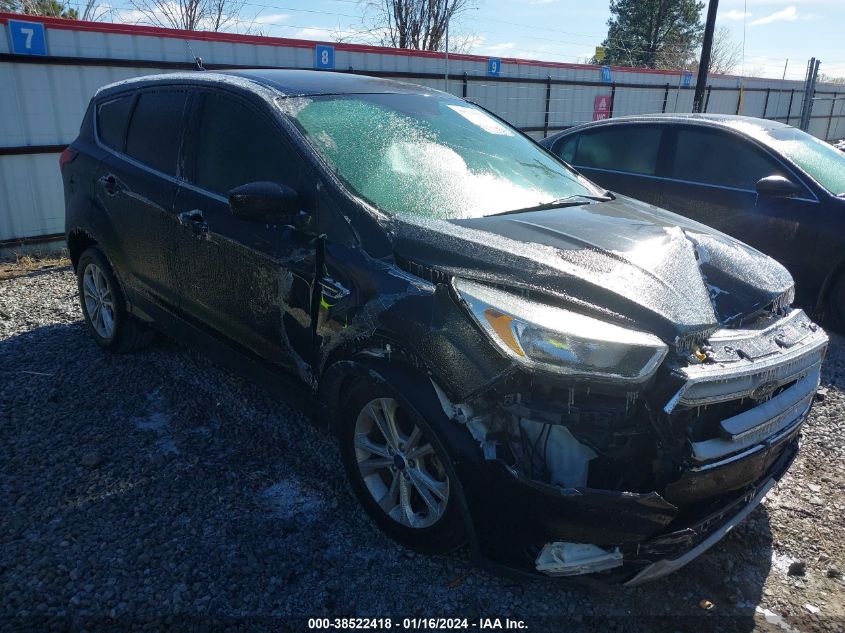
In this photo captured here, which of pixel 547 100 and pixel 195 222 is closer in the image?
pixel 195 222

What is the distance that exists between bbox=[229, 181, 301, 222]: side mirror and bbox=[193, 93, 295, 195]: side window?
0.60ft

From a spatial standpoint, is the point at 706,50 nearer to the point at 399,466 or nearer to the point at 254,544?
the point at 399,466

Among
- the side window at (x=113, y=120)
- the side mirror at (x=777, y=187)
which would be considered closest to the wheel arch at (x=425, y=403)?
the side window at (x=113, y=120)

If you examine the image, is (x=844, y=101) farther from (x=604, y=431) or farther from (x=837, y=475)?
(x=604, y=431)

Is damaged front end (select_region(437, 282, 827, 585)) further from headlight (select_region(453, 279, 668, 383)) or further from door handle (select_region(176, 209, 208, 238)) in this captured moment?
door handle (select_region(176, 209, 208, 238))

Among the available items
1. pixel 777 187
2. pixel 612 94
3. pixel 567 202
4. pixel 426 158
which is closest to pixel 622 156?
pixel 777 187

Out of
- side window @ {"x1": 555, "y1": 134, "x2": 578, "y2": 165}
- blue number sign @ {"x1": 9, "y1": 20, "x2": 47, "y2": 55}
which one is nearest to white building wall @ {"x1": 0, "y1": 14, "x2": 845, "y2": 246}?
blue number sign @ {"x1": 9, "y1": 20, "x2": 47, "y2": 55}

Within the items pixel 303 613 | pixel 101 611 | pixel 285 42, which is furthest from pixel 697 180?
pixel 285 42

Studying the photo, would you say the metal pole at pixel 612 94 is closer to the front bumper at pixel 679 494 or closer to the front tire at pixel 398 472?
the front bumper at pixel 679 494

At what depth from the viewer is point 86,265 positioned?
451 centimetres

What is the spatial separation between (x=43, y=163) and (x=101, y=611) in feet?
22.1

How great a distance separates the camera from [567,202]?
3.16 m

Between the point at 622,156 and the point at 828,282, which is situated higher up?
the point at 622,156

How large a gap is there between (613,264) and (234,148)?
193 cm
